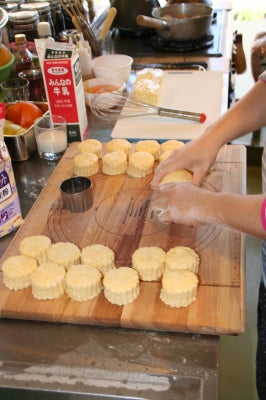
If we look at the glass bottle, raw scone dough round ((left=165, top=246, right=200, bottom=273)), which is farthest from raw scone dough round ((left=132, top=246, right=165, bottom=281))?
the glass bottle

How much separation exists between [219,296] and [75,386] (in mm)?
314

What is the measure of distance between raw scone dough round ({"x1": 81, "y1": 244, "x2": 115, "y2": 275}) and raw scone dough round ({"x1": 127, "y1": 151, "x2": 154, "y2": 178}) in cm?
34

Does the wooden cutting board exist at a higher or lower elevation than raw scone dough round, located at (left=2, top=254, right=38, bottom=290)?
lower

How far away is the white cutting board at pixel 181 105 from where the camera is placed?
1543mm

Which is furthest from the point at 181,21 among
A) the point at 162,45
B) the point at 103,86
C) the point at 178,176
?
the point at 178,176

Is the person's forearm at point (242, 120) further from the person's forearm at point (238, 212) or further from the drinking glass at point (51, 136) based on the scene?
the drinking glass at point (51, 136)

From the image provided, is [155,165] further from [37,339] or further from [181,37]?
[181,37]

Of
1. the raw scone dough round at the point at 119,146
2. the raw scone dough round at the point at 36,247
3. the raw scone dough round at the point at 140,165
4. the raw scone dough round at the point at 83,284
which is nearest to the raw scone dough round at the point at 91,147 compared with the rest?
the raw scone dough round at the point at 119,146

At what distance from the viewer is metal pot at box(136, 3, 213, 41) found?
6.72 ft

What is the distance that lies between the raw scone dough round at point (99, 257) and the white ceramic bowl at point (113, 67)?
1.02 meters

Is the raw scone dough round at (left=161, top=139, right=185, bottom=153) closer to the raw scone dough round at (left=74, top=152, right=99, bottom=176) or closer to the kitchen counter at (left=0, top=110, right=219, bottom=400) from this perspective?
the raw scone dough round at (left=74, top=152, right=99, bottom=176)

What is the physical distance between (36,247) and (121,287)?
243mm

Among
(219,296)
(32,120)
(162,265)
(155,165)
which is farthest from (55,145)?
(219,296)

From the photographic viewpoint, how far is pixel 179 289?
2.81ft
